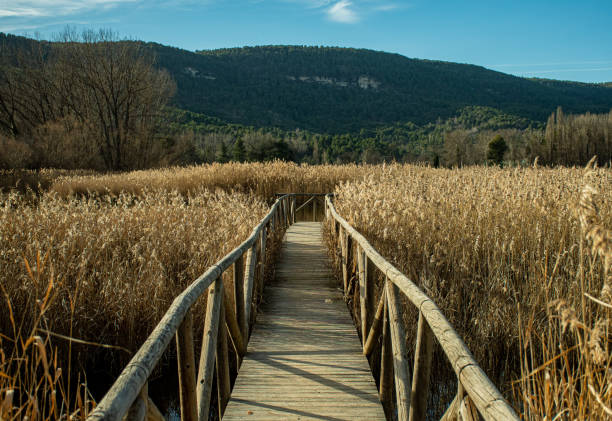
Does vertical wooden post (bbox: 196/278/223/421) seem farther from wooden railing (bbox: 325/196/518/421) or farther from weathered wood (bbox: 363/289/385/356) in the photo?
weathered wood (bbox: 363/289/385/356)

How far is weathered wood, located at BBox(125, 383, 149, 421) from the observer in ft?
4.42

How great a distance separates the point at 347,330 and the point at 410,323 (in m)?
0.63

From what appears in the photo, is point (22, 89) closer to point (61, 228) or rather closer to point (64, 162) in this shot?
point (64, 162)

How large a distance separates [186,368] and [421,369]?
47.7 inches

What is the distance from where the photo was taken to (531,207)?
539cm

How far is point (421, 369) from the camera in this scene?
2119 millimetres

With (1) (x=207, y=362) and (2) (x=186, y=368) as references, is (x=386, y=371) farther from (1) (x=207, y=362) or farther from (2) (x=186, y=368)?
(2) (x=186, y=368)

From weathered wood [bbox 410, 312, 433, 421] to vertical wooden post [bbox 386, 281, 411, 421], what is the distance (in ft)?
0.49

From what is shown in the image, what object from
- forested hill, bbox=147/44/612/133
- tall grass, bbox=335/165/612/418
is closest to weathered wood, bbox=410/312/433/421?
tall grass, bbox=335/165/612/418

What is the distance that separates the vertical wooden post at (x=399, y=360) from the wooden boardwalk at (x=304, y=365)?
405 millimetres

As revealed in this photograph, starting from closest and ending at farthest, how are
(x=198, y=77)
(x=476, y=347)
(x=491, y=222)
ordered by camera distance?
1. (x=476, y=347)
2. (x=491, y=222)
3. (x=198, y=77)

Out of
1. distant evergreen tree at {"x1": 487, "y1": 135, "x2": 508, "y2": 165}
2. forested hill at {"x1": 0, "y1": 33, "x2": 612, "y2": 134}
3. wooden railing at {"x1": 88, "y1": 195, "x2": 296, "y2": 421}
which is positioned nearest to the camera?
wooden railing at {"x1": 88, "y1": 195, "x2": 296, "y2": 421}

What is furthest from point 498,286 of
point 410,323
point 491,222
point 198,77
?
point 198,77

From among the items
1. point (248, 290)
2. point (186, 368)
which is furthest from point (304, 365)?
point (186, 368)
